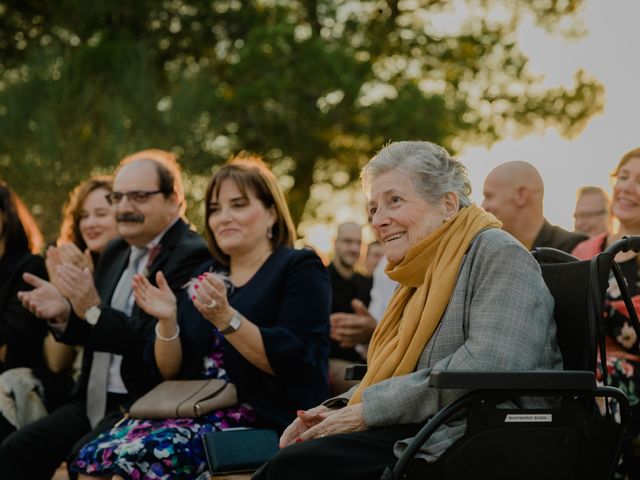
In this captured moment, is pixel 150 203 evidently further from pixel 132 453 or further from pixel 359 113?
pixel 359 113

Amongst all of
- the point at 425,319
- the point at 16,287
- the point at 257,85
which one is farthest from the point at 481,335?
the point at 257,85

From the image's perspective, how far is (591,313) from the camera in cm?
317

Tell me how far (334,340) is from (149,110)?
30.2ft

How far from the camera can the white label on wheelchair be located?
3029 millimetres

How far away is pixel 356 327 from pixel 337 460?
310cm

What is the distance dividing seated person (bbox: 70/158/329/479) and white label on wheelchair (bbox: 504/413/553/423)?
1.37 m

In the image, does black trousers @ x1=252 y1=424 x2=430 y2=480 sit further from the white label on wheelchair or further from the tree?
the tree

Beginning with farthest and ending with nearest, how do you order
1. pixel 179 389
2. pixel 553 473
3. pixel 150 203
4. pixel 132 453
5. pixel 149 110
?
pixel 149 110 → pixel 150 203 → pixel 179 389 → pixel 132 453 → pixel 553 473

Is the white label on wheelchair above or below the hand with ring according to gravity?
below

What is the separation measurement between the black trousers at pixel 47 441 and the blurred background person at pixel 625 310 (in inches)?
86.7

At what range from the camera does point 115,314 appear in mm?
4715

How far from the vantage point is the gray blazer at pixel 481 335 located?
3.09 meters

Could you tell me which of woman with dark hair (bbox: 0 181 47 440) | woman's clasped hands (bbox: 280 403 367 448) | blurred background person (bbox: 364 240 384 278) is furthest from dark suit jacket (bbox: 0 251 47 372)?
blurred background person (bbox: 364 240 384 278)

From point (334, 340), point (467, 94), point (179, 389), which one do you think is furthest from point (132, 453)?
point (467, 94)
